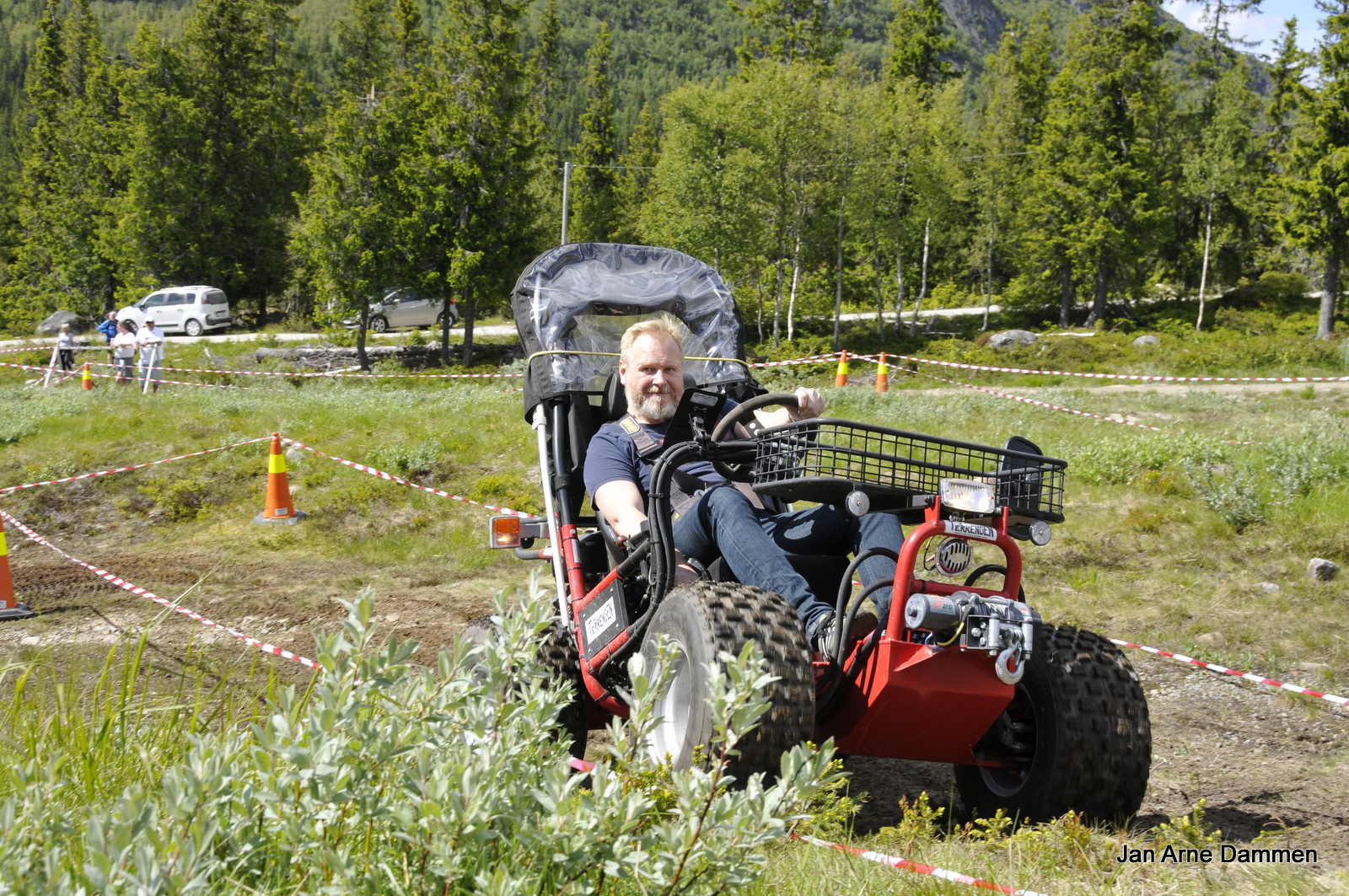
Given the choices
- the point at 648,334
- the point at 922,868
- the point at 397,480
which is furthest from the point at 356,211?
the point at 922,868

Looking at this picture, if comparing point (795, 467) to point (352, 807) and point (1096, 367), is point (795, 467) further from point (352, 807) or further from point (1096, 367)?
point (1096, 367)

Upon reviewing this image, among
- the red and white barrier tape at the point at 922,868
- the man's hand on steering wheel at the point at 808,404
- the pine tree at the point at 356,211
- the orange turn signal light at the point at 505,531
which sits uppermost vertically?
the pine tree at the point at 356,211

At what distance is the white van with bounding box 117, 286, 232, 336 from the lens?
35031mm

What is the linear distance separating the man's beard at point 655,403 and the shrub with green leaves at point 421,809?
2.56m

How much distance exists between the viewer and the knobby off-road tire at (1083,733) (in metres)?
3.40

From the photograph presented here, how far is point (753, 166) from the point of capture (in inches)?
1272

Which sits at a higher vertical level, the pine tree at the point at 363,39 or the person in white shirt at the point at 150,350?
the pine tree at the point at 363,39

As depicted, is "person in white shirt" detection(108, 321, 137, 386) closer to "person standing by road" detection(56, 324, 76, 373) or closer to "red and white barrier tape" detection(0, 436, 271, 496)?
"person standing by road" detection(56, 324, 76, 373)

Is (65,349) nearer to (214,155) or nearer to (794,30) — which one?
(214,155)

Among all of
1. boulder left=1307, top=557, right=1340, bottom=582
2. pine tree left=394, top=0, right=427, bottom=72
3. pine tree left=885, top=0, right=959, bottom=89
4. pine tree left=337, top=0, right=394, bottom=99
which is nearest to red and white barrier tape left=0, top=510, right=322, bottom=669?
boulder left=1307, top=557, right=1340, bottom=582

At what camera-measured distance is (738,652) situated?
3086 millimetres

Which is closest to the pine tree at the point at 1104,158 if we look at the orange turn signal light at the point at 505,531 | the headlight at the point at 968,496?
the orange turn signal light at the point at 505,531

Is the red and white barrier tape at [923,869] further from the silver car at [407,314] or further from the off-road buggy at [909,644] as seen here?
the silver car at [407,314]

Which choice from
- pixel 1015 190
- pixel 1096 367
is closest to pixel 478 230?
pixel 1096 367
